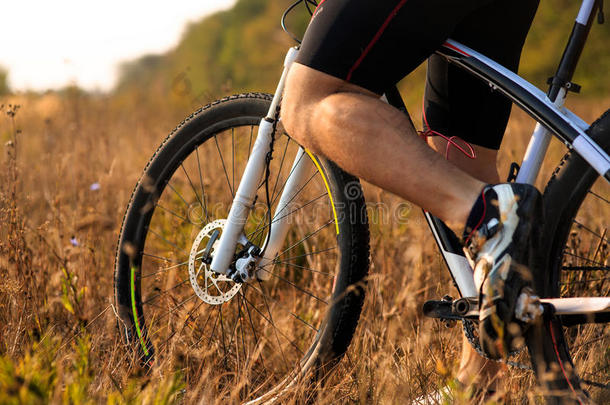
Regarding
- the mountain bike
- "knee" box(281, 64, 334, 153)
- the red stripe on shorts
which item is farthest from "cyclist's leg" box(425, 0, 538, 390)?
"knee" box(281, 64, 334, 153)

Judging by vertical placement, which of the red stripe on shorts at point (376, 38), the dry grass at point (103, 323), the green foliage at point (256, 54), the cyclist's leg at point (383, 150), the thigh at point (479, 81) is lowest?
the dry grass at point (103, 323)

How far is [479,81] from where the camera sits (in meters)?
1.79

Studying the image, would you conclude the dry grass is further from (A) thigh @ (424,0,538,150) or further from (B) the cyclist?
(A) thigh @ (424,0,538,150)

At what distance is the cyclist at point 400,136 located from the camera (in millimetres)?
1296

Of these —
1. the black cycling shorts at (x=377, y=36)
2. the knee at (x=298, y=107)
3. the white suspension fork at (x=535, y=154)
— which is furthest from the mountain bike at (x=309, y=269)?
the knee at (x=298, y=107)

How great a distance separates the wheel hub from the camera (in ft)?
6.02

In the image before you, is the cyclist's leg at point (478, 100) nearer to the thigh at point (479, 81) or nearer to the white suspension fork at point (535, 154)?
the thigh at point (479, 81)

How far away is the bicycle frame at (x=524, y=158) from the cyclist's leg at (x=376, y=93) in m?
0.16

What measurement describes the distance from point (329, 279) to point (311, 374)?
90cm

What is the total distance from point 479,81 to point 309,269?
722 millimetres

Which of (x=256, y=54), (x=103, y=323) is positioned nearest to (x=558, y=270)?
(x=103, y=323)

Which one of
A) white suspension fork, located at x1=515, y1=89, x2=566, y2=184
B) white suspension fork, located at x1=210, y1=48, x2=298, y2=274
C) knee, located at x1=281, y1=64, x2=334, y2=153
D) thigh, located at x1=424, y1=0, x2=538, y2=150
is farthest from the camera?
white suspension fork, located at x1=210, y1=48, x2=298, y2=274

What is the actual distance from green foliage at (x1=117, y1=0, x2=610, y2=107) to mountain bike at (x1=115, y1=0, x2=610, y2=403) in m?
1.13

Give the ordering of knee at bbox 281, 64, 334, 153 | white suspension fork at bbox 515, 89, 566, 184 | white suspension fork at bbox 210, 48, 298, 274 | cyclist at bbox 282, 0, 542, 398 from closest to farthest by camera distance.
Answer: cyclist at bbox 282, 0, 542, 398, knee at bbox 281, 64, 334, 153, white suspension fork at bbox 515, 89, 566, 184, white suspension fork at bbox 210, 48, 298, 274
